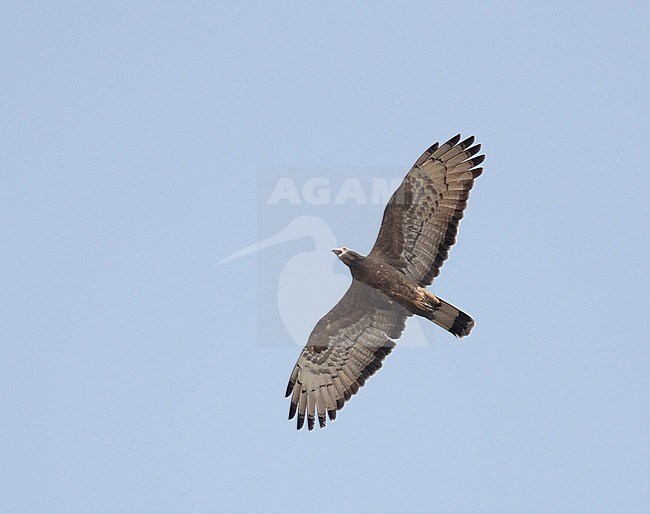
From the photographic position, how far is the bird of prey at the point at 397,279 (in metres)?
19.2

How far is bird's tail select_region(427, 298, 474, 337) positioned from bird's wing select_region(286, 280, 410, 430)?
3.23 ft

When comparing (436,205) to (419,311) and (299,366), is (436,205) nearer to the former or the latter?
(419,311)

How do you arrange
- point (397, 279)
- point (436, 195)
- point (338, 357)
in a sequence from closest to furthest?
point (436, 195), point (397, 279), point (338, 357)

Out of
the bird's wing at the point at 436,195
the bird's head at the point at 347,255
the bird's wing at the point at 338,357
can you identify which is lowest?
the bird's wing at the point at 338,357

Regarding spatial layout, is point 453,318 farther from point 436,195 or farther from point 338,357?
point 338,357

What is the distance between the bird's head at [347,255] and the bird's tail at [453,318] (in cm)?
170

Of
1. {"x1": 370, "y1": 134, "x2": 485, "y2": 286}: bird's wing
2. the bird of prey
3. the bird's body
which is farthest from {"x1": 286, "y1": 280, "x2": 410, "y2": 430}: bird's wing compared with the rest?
{"x1": 370, "y1": 134, "x2": 485, "y2": 286}: bird's wing

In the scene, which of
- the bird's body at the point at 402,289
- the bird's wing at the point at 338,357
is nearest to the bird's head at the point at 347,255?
the bird's body at the point at 402,289

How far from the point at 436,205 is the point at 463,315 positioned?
209 centimetres

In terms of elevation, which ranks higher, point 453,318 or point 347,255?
point 347,255

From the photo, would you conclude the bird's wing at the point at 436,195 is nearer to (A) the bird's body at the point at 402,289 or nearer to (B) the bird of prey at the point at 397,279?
(B) the bird of prey at the point at 397,279

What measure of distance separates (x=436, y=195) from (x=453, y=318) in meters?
2.30

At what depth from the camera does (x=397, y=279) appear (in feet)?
63.5

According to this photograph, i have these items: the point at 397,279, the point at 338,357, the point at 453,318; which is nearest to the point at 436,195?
the point at 397,279
